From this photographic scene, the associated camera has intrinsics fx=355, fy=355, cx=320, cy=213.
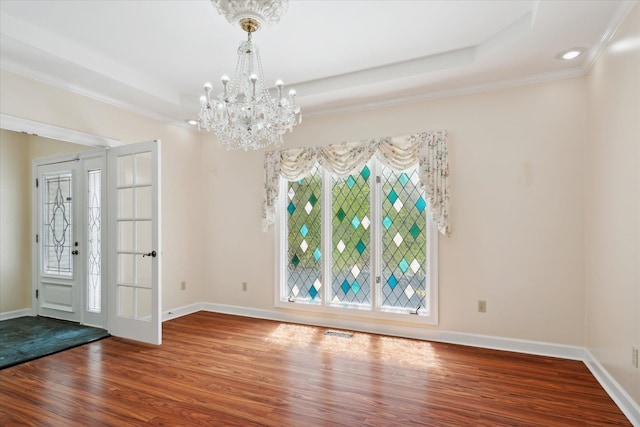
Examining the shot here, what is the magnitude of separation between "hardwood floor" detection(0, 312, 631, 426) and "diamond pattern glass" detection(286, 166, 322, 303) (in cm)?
85

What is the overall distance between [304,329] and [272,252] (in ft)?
3.61

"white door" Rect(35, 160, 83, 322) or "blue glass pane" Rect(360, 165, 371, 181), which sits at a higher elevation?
"blue glass pane" Rect(360, 165, 371, 181)

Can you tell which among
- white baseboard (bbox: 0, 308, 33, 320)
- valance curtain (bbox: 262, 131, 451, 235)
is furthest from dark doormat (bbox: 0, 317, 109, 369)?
valance curtain (bbox: 262, 131, 451, 235)

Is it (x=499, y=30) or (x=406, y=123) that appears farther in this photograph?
(x=406, y=123)

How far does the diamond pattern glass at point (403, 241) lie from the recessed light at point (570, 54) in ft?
5.37

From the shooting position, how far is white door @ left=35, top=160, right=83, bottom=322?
4738mm

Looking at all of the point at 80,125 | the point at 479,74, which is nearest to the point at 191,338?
the point at 80,125

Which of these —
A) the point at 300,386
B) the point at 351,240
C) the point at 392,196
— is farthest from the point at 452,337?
the point at 300,386

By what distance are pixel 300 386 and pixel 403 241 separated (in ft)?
6.48

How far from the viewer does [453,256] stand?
3.80m

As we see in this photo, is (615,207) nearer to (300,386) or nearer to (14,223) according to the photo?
(300,386)

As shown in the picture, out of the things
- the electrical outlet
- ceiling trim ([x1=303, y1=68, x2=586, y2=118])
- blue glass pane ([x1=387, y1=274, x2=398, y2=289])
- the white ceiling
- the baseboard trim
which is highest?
the white ceiling

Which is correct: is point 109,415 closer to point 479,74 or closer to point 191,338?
point 191,338

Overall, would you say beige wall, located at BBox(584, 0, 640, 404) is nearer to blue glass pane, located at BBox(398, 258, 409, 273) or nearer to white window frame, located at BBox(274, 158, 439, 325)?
white window frame, located at BBox(274, 158, 439, 325)
